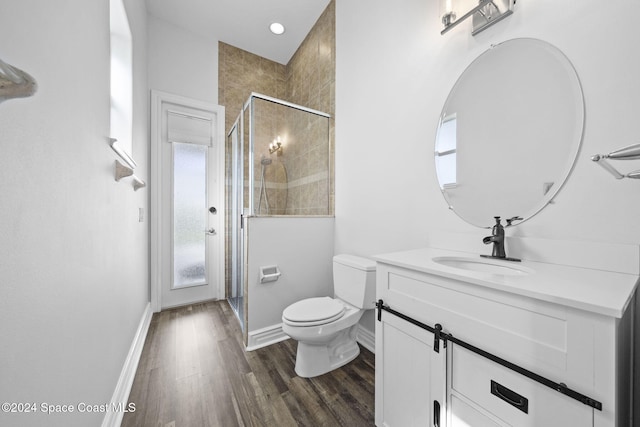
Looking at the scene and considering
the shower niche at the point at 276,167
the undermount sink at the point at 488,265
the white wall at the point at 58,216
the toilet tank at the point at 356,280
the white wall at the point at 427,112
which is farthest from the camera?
the shower niche at the point at 276,167

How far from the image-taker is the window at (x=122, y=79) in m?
1.51

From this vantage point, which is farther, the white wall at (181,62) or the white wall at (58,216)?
the white wall at (181,62)

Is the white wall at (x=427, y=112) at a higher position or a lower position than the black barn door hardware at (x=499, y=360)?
higher

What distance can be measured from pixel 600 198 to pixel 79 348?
189 cm

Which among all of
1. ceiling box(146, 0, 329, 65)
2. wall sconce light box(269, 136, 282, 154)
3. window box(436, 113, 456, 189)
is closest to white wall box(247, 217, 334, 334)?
wall sconce light box(269, 136, 282, 154)

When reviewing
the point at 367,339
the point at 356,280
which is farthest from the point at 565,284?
the point at 367,339

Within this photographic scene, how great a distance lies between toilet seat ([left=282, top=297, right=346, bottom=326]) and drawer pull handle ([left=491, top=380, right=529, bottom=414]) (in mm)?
924

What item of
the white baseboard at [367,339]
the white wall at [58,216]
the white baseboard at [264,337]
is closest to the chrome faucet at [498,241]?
the white baseboard at [367,339]

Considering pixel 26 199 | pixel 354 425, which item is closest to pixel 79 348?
pixel 26 199

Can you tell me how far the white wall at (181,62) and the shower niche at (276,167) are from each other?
0.77 meters

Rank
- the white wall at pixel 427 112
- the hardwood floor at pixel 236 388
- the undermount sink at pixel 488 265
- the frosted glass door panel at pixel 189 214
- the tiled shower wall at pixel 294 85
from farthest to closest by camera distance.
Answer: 1. the frosted glass door panel at pixel 189 214
2. the tiled shower wall at pixel 294 85
3. the hardwood floor at pixel 236 388
4. the undermount sink at pixel 488 265
5. the white wall at pixel 427 112

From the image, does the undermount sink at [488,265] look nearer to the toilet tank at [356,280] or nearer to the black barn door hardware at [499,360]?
the black barn door hardware at [499,360]

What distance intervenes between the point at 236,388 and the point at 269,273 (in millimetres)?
767

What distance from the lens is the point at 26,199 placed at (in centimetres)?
56
